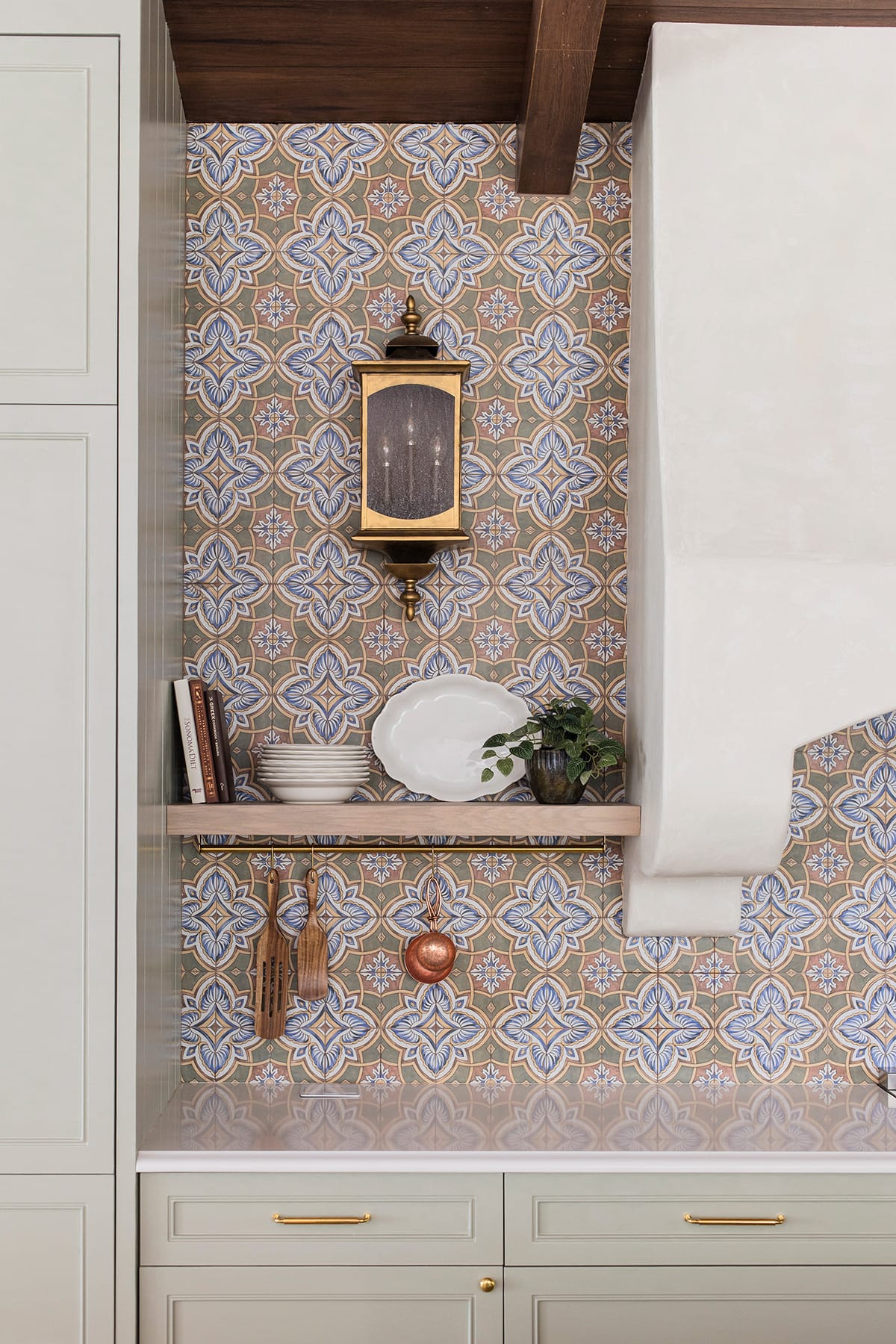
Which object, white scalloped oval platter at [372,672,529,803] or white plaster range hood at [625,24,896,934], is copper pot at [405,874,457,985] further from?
white plaster range hood at [625,24,896,934]

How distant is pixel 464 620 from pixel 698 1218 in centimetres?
120

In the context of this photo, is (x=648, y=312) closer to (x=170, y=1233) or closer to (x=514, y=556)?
(x=514, y=556)

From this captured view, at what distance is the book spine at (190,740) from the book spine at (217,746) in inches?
1.1

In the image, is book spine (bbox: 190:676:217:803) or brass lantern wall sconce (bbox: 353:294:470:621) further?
brass lantern wall sconce (bbox: 353:294:470:621)

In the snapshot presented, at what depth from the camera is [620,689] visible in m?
2.38

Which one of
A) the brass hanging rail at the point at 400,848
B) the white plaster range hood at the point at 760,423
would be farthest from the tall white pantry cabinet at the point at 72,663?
the white plaster range hood at the point at 760,423

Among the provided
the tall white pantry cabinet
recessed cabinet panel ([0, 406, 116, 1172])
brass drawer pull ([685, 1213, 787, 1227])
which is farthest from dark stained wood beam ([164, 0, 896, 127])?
brass drawer pull ([685, 1213, 787, 1227])

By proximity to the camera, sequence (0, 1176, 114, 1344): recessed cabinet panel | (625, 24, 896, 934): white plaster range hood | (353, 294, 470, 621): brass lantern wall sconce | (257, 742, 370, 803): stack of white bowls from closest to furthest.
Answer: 1. (0, 1176, 114, 1344): recessed cabinet panel
2. (625, 24, 896, 934): white plaster range hood
3. (257, 742, 370, 803): stack of white bowls
4. (353, 294, 470, 621): brass lantern wall sconce

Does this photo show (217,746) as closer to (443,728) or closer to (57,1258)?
(443,728)

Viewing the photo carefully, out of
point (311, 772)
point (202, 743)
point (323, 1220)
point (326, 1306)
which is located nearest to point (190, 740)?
point (202, 743)

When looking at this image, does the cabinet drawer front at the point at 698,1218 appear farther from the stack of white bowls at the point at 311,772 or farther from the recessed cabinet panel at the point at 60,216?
the recessed cabinet panel at the point at 60,216

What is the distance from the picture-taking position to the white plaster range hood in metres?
2.02

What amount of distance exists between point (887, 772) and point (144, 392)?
1.67 meters

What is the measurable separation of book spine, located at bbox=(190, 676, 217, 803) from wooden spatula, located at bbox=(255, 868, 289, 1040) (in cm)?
35
